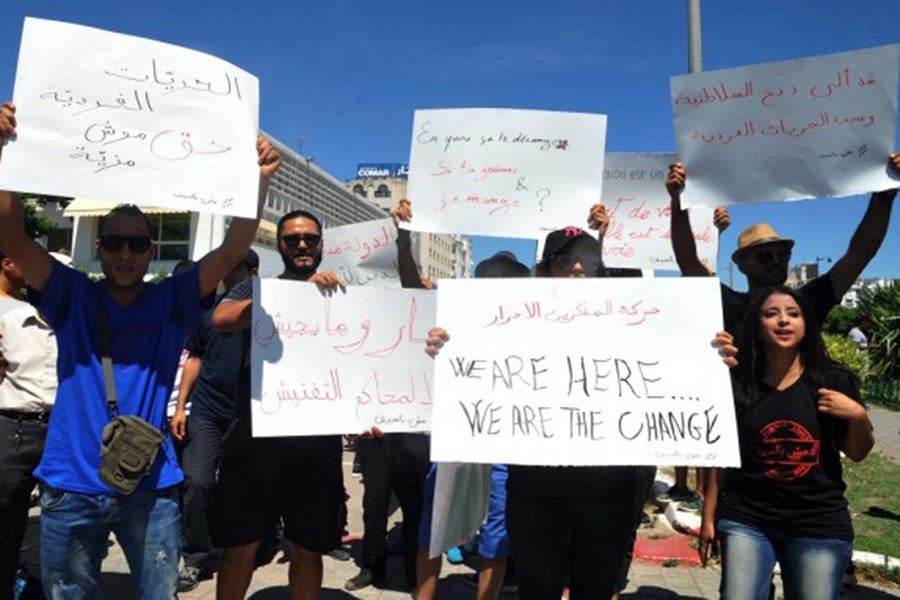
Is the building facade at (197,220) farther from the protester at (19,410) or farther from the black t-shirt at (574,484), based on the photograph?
the black t-shirt at (574,484)

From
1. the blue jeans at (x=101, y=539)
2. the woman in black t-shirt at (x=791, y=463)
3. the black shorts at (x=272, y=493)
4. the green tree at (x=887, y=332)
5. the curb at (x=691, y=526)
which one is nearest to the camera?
the blue jeans at (x=101, y=539)

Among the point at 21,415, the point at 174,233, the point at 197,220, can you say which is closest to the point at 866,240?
the point at 21,415

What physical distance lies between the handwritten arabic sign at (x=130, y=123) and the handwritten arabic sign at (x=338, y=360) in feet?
1.95

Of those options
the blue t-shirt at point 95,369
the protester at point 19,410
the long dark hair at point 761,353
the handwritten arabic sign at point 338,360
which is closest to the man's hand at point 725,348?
the long dark hair at point 761,353

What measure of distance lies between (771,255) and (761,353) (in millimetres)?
785

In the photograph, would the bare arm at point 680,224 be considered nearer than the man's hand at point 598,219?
Yes

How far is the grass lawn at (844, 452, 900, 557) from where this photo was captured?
16.8ft

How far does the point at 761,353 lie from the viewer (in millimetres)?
2664

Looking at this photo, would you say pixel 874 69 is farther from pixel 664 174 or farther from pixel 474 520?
pixel 474 520

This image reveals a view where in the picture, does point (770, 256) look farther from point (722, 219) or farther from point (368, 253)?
point (368, 253)

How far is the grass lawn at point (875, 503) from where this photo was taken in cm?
512

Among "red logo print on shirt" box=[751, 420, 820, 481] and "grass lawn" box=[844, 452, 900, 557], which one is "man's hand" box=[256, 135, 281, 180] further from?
"grass lawn" box=[844, 452, 900, 557]

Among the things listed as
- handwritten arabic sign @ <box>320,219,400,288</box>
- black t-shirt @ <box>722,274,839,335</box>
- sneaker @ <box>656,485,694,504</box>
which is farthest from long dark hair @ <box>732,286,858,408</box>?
sneaker @ <box>656,485,694,504</box>

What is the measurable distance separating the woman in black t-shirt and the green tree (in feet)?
39.9
